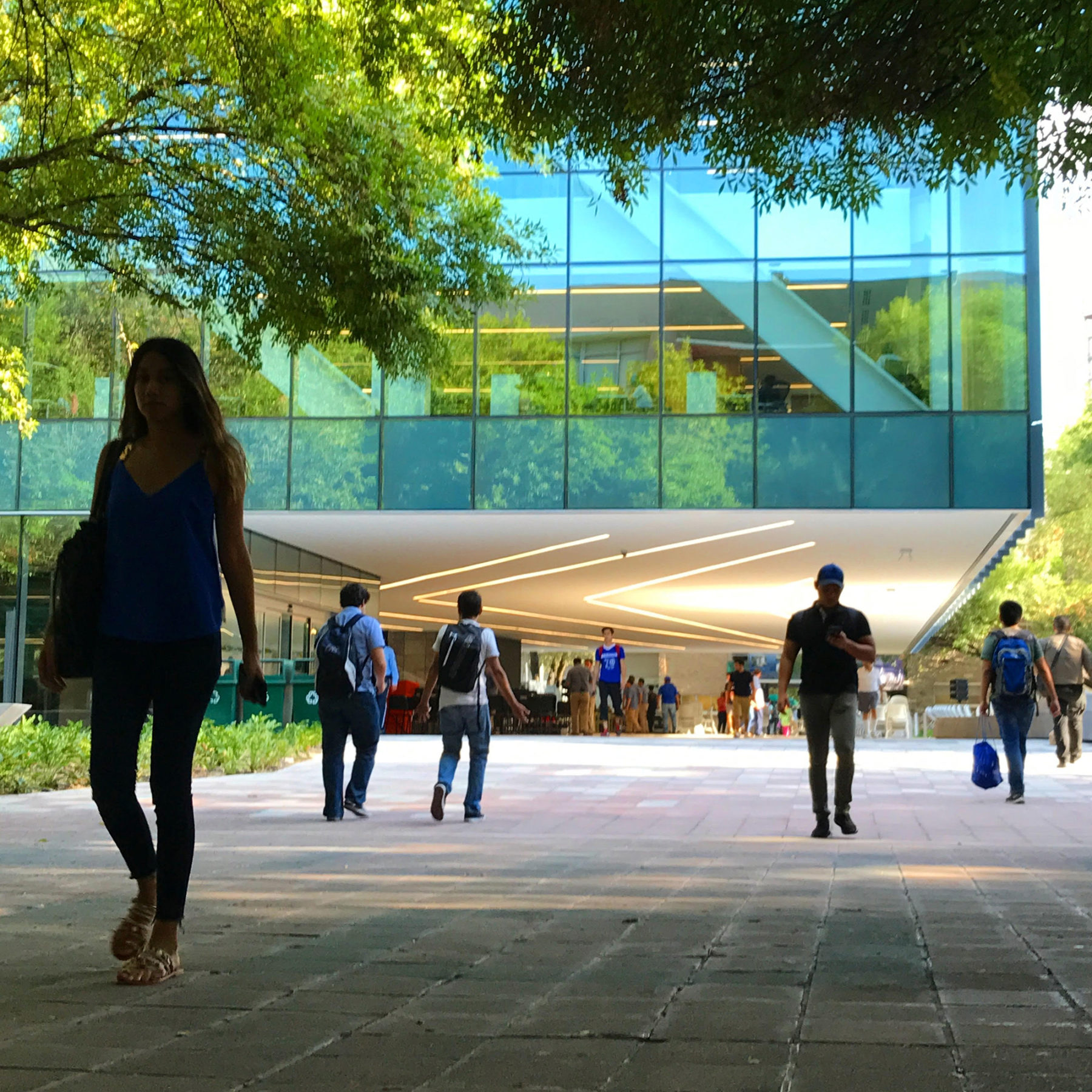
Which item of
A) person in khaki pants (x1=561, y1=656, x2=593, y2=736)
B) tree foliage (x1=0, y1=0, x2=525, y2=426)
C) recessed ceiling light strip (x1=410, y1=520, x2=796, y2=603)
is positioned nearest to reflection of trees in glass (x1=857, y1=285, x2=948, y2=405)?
recessed ceiling light strip (x1=410, y1=520, x2=796, y2=603)

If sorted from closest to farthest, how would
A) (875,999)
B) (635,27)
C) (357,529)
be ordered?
(875,999)
(635,27)
(357,529)

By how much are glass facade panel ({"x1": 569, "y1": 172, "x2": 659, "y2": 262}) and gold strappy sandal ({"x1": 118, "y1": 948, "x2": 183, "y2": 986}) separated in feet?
67.2

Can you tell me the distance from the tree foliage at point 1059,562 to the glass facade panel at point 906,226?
103 feet

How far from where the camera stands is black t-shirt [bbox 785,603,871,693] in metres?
9.21

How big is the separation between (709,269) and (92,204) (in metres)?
14.1

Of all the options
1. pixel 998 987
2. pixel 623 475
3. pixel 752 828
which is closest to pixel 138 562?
pixel 998 987

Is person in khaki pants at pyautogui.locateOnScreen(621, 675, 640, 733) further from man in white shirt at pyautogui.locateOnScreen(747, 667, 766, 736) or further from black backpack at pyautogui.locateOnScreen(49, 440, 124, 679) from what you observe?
black backpack at pyautogui.locateOnScreen(49, 440, 124, 679)

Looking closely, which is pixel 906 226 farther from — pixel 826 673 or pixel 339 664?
pixel 339 664

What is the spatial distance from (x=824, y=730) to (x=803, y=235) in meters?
15.4

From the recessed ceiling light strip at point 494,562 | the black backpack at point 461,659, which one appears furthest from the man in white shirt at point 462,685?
the recessed ceiling light strip at point 494,562

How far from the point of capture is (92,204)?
35.3 feet

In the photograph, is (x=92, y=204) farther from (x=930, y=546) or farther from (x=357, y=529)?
(x=930, y=546)

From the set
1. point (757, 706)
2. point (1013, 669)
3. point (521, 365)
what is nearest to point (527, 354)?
point (521, 365)

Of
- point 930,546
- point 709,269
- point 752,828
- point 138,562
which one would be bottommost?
point 752,828
